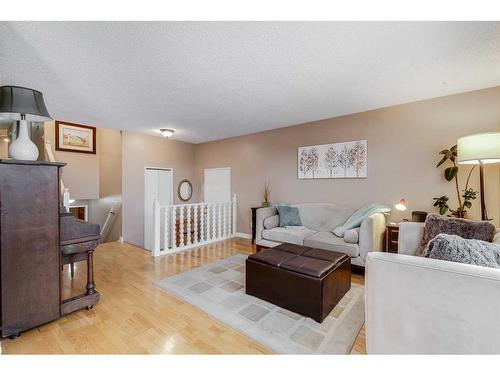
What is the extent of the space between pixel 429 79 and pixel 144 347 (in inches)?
147

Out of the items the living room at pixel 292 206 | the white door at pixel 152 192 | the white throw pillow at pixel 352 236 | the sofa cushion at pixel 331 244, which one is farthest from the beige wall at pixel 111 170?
the white throw pillow at pixel 352 236

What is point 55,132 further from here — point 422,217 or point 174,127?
point 422,217

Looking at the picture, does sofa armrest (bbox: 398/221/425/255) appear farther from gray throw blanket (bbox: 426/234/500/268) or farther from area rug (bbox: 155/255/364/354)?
gray throw blanket (bbox: 426/234/500/268)

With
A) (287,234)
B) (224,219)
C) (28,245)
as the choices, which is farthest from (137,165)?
(287,234)

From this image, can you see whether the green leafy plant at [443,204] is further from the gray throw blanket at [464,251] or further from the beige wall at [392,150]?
the gray throw blanket at [464,251]

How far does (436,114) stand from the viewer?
3062 mm

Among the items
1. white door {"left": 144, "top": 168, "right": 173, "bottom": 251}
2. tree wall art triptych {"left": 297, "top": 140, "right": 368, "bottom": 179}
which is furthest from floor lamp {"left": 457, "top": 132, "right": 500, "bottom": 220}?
white door {"left": 144, "top": 168, "right": 173, "bottom": 251}

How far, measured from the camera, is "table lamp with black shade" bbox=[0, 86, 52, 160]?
1731 millimetres

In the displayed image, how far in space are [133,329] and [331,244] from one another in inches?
Answer: 95.0

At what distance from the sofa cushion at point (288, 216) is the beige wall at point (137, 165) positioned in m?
3.20

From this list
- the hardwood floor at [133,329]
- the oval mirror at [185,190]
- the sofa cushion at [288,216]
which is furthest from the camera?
the oval mirror at [185,190]

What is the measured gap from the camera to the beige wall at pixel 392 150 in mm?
2838

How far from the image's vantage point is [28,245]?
178 cm

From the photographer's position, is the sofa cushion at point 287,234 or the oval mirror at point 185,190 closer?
the sofa cushion at point 287,234
